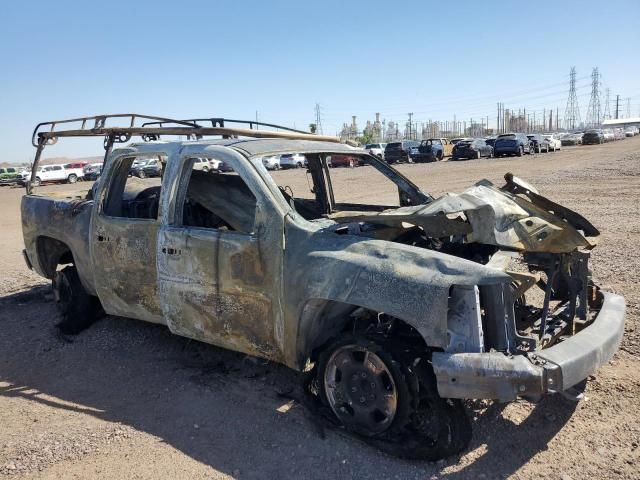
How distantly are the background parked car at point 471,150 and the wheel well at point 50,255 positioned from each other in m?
34.4

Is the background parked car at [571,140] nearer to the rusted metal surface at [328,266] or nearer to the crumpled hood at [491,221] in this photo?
the rusted metal surface at [328,266]

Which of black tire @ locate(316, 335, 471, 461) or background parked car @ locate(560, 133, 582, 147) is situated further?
background parked car @ locate(560, 133, 582, 147)

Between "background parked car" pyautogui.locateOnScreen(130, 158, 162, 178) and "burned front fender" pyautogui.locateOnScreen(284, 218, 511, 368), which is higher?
"background parked car" pyautogui.locateOnScreen(130, 158, 162, 178)

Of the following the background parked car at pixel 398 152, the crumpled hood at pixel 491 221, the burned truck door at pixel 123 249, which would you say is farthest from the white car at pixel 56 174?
the crumpled hood at pixel 491 221

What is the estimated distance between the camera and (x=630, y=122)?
119 metres

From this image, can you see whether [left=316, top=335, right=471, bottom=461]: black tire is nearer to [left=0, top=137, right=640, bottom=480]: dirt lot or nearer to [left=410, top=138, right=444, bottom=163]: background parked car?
→ [left=0, top=137, right=640, bottom=480]: dirt lot

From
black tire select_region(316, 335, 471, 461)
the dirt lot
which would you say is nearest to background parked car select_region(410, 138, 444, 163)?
the dirt lot

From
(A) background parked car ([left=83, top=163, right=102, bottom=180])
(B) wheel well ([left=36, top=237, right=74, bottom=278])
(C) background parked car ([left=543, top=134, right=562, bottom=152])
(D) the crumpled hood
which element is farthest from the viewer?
(C) background parked car ([left=543, top=134, right=562, bottom=152])

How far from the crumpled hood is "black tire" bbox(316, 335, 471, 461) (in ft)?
2.52

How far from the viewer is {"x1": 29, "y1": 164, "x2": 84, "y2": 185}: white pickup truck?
37.3 meters

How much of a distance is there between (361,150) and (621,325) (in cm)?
265

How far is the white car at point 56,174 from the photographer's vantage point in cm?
3728

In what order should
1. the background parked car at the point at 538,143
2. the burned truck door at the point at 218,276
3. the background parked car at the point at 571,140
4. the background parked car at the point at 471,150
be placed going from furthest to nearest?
1. the background parked car at the point at 571,140
2. the background parked car at the point at 538,143
3. the background parked car at the point at 471,150
4. the burned truck door at the point at 218,276

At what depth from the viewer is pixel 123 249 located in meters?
4.49
